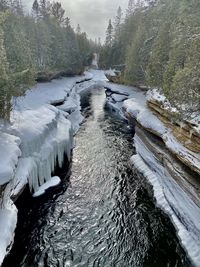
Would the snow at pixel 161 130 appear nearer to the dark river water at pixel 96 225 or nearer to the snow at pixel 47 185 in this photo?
the dark river water at pixel 96 225

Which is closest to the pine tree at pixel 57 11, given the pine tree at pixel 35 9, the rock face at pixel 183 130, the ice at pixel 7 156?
the pine tree at pixel 35 9

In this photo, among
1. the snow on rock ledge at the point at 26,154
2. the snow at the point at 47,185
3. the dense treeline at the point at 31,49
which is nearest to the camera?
the snow on rock ledge at the point at 26,154

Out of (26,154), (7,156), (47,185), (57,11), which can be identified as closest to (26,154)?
(26,154)

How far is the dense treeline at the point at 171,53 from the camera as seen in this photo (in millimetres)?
14617

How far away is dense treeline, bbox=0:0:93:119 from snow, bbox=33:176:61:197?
4522 millimetres

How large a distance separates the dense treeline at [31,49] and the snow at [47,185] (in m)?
4.52

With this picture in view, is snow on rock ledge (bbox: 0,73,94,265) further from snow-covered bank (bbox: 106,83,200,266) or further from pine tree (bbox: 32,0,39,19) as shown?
pine tree (bbox: 32,0,39,19)

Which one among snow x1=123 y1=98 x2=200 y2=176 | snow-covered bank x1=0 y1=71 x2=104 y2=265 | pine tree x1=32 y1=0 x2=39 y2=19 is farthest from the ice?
pine tree x1=32 y1=0 x2=39 y2=19

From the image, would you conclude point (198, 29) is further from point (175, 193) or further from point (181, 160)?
point (175, 193)

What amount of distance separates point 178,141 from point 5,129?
9.73 meters

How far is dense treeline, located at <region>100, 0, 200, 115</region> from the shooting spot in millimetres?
14617

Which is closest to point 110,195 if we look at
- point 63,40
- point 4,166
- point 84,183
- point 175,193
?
point 84,183

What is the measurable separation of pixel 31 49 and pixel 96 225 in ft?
101

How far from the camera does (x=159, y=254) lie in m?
11.5
